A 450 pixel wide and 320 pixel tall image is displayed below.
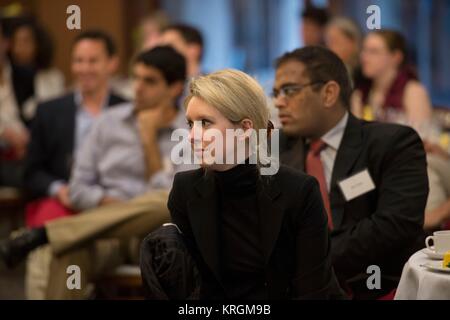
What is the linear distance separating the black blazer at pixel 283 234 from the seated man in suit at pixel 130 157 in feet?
5.69

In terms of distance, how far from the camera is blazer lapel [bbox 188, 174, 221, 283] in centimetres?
274

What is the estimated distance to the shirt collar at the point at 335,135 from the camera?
11.6ft

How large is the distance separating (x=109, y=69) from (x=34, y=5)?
4845 mm

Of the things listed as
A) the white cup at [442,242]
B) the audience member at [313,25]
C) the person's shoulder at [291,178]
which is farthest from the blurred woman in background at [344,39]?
the person's shoulder at [291,178]

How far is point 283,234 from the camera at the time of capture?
2.76 m

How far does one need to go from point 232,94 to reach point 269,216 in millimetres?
Result: 388

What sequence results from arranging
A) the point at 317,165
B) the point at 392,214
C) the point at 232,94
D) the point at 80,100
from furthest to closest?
the point at 80,100
the point at 317,165
the point at 392,214
the point at 232,94

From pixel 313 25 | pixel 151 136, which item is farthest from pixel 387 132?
pixel 313 25

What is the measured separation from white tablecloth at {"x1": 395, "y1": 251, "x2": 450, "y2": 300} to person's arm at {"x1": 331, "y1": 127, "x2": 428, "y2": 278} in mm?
433

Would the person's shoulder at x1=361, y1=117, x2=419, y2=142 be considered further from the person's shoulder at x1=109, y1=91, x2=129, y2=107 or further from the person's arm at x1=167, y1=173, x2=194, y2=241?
the person's shoulder at x1=109, y1=91, x2=129, y2=107

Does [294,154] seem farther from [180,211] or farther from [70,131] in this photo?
[70,131]

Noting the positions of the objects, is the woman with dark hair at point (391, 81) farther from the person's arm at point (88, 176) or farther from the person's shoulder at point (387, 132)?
the person's shoulder at point (387, 132)
